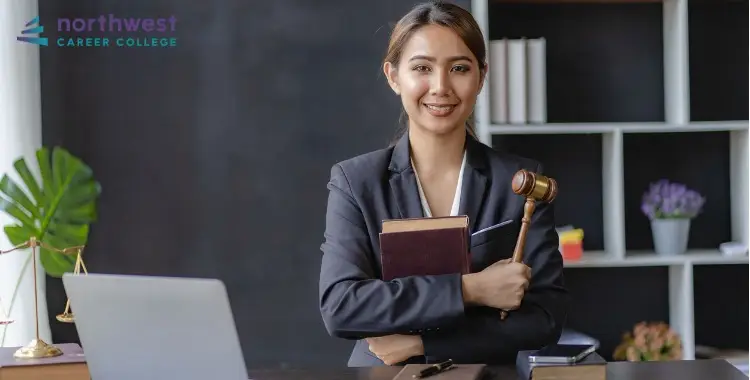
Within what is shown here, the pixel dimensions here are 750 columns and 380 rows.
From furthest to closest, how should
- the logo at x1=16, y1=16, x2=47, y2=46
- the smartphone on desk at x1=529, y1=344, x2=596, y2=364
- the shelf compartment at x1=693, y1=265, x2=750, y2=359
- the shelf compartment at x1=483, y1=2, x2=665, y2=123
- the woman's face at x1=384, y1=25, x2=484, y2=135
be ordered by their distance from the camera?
1. the shelf compartment at x1=693, y1=265, x2=750, y2=359
2. the shelf compartment at x1=483, y1=2, x2=665, y2=123
3. the logo at x1=16, y1=16, x2=47, y2=46
4. the woman's face at x1=384, y1=25, x2=484, y2=135
5. the smartphone on desk at x1=529, y1=344, x2=596, y2=364

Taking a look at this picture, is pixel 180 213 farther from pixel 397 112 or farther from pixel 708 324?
pixel 708 324

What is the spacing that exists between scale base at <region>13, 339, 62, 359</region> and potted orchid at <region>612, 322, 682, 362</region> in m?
2.48

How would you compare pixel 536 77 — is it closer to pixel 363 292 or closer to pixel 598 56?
pixel 598 56

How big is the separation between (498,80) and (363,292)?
177 cm

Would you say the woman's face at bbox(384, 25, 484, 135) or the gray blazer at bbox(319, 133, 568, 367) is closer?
the gray blazer at bbox(319, 133, 568, 367)

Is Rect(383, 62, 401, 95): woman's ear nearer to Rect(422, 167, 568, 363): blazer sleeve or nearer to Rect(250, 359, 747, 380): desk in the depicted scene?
Rect(422, 167, 568, 363): blazer sleeve

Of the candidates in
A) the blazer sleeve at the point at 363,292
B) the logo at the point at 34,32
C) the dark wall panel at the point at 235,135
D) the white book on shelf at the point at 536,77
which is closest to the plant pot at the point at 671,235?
the white book on shelf at the point at 536,77

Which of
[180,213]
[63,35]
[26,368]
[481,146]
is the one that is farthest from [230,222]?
[26,368]

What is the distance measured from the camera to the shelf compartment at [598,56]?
3.97 meters

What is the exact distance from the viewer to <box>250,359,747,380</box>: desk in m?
Answer: 1.81

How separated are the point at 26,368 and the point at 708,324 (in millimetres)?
3042

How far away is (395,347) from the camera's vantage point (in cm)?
207

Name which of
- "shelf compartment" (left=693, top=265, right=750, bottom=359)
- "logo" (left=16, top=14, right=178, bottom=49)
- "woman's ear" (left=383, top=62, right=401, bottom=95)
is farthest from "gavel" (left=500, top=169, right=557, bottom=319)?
"shelf compartment" (left=693, top=265, right=750, bottom=359)

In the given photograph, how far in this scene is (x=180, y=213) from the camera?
3.88 m
